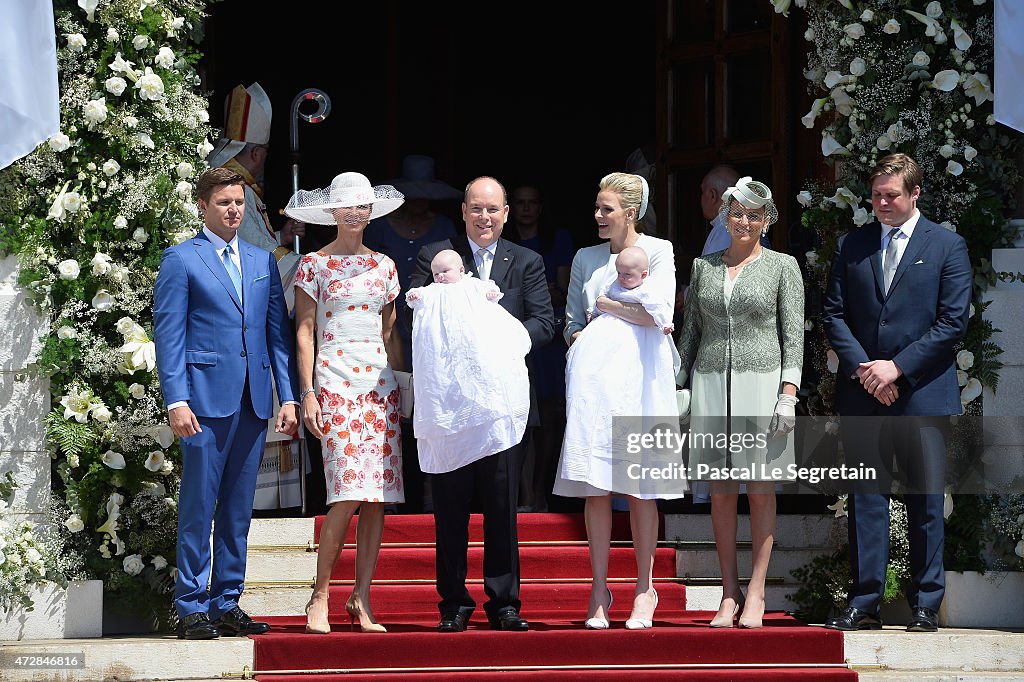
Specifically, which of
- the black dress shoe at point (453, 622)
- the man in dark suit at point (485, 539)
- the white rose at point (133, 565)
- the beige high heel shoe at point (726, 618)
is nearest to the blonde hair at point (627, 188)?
the man in dark suit at point (485, 539)

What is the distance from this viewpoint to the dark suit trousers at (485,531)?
21.1 ft

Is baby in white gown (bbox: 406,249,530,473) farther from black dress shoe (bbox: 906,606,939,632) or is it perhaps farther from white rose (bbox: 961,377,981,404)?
white rose (bbox: 961,377,981,404)

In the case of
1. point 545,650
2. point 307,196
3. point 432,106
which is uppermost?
point 432,106

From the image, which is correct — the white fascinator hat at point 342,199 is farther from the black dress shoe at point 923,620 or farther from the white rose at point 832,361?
the black dress shoe at point 923,620

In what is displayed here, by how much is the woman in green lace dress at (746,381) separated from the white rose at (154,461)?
229 centimetres

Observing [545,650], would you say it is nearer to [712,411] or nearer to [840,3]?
[712,411]

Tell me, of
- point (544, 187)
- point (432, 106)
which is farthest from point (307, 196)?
point (544, 187)

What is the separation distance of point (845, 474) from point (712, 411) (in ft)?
2.81

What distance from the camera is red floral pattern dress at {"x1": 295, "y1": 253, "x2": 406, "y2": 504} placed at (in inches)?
254

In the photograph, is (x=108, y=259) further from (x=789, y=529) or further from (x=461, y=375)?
(x=789, y=529)

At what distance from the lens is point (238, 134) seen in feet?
27.8

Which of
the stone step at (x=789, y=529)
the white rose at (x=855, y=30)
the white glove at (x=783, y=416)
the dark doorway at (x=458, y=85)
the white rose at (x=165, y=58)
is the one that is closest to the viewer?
the white glove at (x=783, y=416)

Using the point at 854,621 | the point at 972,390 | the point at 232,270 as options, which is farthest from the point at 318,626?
the point at 972,390

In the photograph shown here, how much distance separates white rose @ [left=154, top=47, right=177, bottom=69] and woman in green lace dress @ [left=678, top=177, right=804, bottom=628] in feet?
8.40
